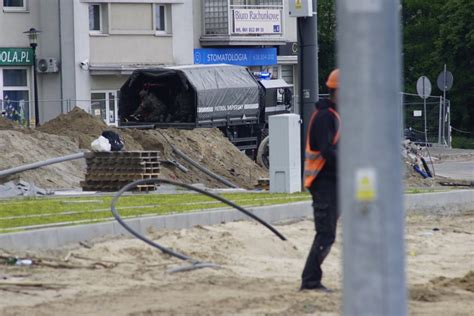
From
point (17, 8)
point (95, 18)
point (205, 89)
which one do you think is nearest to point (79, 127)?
point (205, 89)

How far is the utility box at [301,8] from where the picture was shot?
22844 mm

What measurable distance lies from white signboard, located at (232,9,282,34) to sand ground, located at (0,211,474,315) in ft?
131

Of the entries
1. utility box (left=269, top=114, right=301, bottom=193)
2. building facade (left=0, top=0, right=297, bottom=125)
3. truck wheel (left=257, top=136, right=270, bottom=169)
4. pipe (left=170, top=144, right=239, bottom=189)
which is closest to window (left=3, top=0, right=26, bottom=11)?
building facade (left=0, top=0, right=297, bottom=125)

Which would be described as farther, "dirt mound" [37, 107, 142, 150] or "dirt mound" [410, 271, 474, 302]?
"dirt mound" [37, 107, 142, 150]

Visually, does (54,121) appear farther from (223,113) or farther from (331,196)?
(331,196)

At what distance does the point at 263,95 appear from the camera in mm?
38062

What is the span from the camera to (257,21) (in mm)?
56938

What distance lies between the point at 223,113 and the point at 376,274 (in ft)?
103

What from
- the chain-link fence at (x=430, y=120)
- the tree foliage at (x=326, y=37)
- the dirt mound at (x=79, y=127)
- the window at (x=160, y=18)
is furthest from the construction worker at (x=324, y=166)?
the tree foliage at (x=326, y=37)

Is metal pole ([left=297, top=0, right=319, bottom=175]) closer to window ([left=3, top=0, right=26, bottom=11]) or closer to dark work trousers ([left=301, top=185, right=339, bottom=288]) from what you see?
dark work trousers ([left=301, top=185, right=339, bottom=288])

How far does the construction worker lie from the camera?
11.0 metres

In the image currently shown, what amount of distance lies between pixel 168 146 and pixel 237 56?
85.7ft

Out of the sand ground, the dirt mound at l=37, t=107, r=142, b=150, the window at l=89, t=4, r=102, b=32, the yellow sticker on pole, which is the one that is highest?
the window at l=89, t=4, r=102, b=32

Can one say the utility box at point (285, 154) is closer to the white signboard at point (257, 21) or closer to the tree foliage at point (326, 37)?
the white signboard at point (257, 21)
